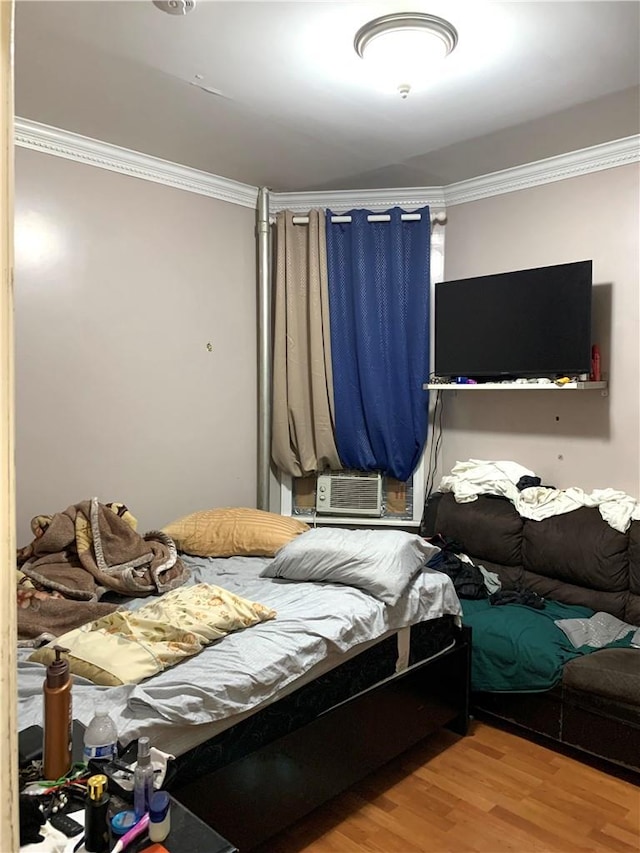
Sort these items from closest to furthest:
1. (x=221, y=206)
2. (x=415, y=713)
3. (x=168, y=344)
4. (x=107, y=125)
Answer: (x=415, y=713), (x=107, y=125), (x=168, y=344), (x=221, y=206)

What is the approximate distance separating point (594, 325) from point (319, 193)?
5.94 feet

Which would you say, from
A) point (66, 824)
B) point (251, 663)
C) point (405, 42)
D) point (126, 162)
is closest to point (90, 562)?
point (251, 663)

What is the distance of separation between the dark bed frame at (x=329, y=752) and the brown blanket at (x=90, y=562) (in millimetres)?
860

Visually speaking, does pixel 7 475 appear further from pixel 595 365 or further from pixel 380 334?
pixel 380 334

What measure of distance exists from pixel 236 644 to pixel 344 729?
0.53 m

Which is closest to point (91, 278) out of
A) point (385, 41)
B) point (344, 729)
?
point (385, 41)

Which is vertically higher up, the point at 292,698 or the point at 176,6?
the point at 176,6

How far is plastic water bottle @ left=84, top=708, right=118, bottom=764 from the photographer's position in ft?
4.63

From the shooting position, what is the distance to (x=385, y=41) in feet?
7.61

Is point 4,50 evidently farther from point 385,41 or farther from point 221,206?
point 221,206

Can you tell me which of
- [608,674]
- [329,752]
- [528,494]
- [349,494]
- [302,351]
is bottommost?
[329,752]

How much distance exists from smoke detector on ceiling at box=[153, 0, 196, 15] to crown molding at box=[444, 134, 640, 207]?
213cm

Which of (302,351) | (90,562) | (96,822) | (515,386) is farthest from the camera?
(302,351)

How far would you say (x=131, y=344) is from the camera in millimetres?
3555
